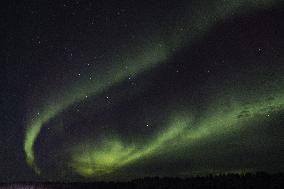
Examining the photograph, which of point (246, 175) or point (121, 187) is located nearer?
point (246, 175)

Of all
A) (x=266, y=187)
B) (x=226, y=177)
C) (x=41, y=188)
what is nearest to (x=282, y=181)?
(x=266, y=187)

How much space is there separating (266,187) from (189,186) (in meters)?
15.2

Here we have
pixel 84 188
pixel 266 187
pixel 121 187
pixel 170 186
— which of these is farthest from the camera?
pixel 84 188

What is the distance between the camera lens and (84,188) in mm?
75875

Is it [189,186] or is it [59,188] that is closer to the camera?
[189,186]

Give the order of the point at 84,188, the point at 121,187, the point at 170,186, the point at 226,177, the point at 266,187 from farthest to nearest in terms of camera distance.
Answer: the point at 84,188 → the point at 121,187 → the point at 170,186 → the point at 226,177 → the point at 266,187

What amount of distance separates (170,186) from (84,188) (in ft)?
68.2

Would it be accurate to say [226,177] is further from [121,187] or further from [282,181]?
[121,187]

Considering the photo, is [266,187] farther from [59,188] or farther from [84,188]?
[59,188]

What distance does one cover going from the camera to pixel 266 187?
46031mm

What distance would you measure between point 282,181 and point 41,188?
47.9 meters

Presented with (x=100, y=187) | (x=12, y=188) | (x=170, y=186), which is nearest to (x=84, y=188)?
(x=100, y=187)

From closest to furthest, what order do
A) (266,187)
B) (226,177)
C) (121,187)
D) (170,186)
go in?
(266,187), (226,177), (170,186), (121,187)

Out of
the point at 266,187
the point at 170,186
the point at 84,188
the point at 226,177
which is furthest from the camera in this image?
A: the point at 84,188
